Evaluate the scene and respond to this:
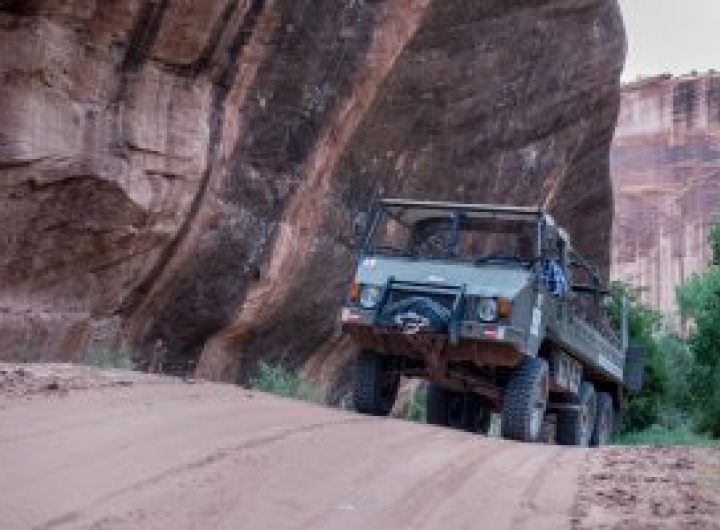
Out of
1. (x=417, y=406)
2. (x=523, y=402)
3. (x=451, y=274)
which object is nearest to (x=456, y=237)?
(x=451, y=274)

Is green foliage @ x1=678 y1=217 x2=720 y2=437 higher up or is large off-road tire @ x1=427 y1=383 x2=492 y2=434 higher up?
green foliage @ x1=678 y1=217 x2=720 y2=437

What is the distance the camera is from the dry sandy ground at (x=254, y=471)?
4.94m

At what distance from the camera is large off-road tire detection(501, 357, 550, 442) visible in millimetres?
10977

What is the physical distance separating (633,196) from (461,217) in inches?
2106

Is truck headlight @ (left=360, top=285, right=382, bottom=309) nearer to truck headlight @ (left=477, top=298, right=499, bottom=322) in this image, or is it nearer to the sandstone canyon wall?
truck headlight @ (left=477, top=298, right=499, bottom=322)

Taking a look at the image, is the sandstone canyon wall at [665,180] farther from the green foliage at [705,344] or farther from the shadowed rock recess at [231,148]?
the shadowed rock recess at [231,148]

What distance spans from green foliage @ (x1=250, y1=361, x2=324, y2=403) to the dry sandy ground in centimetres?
564

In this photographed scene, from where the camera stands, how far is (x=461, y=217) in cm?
1209

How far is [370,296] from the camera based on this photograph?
11.1m

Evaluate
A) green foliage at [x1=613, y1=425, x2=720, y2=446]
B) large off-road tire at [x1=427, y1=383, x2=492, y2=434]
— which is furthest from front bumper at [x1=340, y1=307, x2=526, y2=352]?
green foliage at [x1=613, y1=425, x2=720, y2=446]

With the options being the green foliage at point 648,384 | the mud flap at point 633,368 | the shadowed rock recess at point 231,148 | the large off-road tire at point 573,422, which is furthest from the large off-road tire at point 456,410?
the green foliage at point 648,384

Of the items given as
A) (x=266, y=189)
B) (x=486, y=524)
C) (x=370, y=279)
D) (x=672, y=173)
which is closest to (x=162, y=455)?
(x=486, y=524)

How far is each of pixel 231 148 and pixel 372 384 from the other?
441cm

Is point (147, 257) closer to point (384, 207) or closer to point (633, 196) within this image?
point (384, 207)
